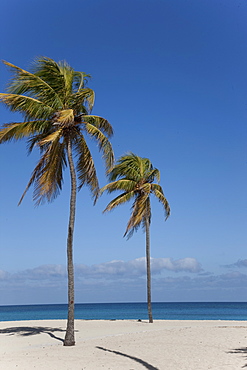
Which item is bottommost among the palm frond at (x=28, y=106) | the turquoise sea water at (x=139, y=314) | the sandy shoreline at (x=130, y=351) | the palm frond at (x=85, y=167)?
the turquoise sea water at (x=139, y=314)

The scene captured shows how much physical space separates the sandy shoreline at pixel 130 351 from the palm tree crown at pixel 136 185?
7.71 meters

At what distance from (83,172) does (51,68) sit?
423 cm

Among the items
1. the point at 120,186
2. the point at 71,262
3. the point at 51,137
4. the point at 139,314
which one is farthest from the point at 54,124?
the point at 139,314

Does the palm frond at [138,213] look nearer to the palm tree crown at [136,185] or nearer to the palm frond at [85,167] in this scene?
the palm tree crown at [136,185]

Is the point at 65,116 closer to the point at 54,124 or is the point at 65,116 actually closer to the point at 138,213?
the point at 54,124

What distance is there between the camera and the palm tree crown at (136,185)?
24219mm

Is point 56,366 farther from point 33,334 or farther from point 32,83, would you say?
point 32,83

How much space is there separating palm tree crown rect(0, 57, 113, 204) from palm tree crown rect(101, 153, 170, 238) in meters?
7.51

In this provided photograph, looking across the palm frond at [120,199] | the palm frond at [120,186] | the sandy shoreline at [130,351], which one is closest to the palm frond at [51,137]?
the sandy shoreline at [130,351]

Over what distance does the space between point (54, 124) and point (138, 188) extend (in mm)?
10428

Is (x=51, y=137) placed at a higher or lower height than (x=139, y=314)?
higher

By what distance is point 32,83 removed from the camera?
1568cm

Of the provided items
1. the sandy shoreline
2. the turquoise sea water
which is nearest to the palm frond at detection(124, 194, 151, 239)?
the sandy shoreline

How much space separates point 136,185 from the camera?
81.8 ft
